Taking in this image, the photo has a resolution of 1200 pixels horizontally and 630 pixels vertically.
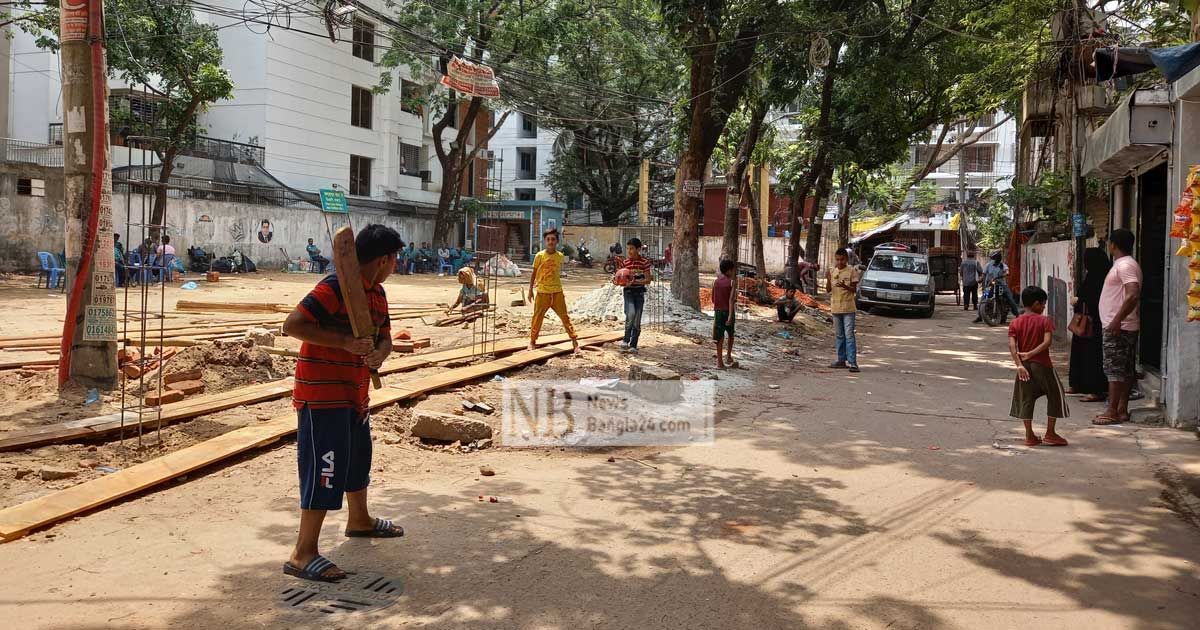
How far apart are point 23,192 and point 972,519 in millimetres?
24386

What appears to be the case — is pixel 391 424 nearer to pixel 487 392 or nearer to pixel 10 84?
pixel 487 392

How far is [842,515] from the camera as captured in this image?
5234 millimetres

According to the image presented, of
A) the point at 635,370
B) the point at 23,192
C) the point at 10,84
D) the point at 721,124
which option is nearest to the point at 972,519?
the point at 635,370

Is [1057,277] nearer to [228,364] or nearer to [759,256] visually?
[759,256]

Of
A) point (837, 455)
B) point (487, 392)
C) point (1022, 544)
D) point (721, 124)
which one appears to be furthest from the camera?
point (721, 124)

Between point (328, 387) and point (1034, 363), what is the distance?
559 cm

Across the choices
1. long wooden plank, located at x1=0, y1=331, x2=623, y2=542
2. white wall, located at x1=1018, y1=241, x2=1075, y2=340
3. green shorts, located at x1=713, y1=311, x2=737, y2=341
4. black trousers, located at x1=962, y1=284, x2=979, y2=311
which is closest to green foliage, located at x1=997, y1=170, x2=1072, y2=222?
white wall, located at x1=1018, y1=241, x2=1075, y2=340

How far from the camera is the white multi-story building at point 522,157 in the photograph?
172 ft

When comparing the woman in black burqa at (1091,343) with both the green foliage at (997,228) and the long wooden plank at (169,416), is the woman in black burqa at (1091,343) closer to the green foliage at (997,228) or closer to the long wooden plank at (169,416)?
the long wooden plank at (169,416)

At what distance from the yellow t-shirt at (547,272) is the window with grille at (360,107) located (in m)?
27.7

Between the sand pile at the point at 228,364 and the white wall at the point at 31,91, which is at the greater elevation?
the white wall at the point at 31,91

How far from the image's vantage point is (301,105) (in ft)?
108

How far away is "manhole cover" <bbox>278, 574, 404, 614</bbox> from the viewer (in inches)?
142

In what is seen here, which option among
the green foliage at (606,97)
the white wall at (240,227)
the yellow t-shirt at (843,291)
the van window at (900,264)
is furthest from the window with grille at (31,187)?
the van window at (900,264)
